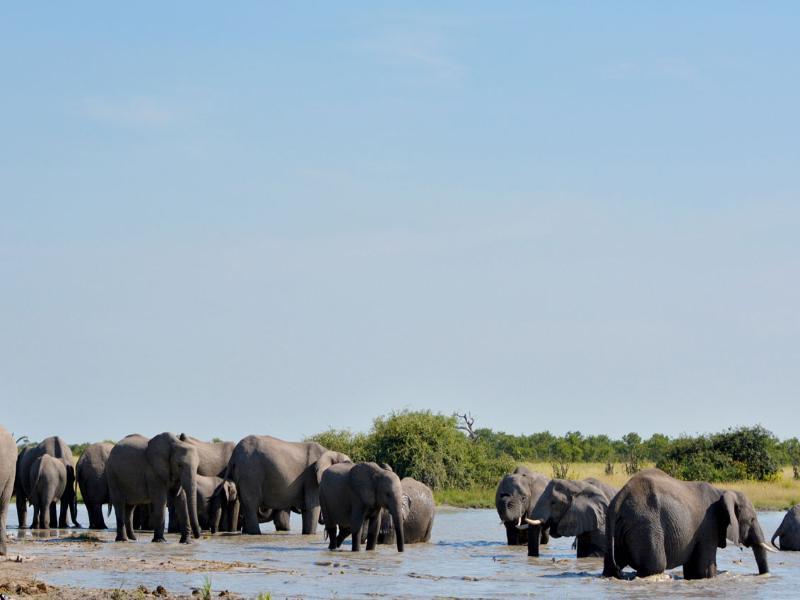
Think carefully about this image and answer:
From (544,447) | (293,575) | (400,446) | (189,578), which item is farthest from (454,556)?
(544,447)

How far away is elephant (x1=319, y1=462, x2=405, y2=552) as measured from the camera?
76.9ft

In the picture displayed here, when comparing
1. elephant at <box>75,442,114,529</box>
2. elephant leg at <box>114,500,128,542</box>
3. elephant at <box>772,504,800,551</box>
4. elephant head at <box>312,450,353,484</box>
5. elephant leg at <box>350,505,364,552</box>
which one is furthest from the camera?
elephant at <box>75,442,114,529</box>

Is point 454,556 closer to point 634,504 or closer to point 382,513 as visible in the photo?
point 382,513

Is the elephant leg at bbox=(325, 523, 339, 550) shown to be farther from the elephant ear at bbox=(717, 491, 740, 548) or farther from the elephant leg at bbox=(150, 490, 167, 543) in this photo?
the elephant ear at bbox=(717, 491, 740, 548)

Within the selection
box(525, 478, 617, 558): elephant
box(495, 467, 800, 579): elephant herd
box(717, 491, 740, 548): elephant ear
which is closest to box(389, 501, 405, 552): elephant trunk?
box(525, 478, 617, 558): elephant

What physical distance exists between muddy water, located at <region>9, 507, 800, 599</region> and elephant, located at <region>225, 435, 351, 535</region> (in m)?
1.96

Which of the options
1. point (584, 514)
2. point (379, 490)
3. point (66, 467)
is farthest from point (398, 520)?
point (66, 467)

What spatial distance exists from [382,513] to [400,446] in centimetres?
1764

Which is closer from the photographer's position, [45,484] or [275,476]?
[275,476]

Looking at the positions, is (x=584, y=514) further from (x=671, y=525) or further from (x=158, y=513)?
(x=158, y=513)

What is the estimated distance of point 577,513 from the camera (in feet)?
72.6

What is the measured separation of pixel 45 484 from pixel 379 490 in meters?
9.97

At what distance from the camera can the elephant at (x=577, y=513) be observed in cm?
2214

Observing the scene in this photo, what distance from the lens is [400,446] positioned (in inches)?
1724
